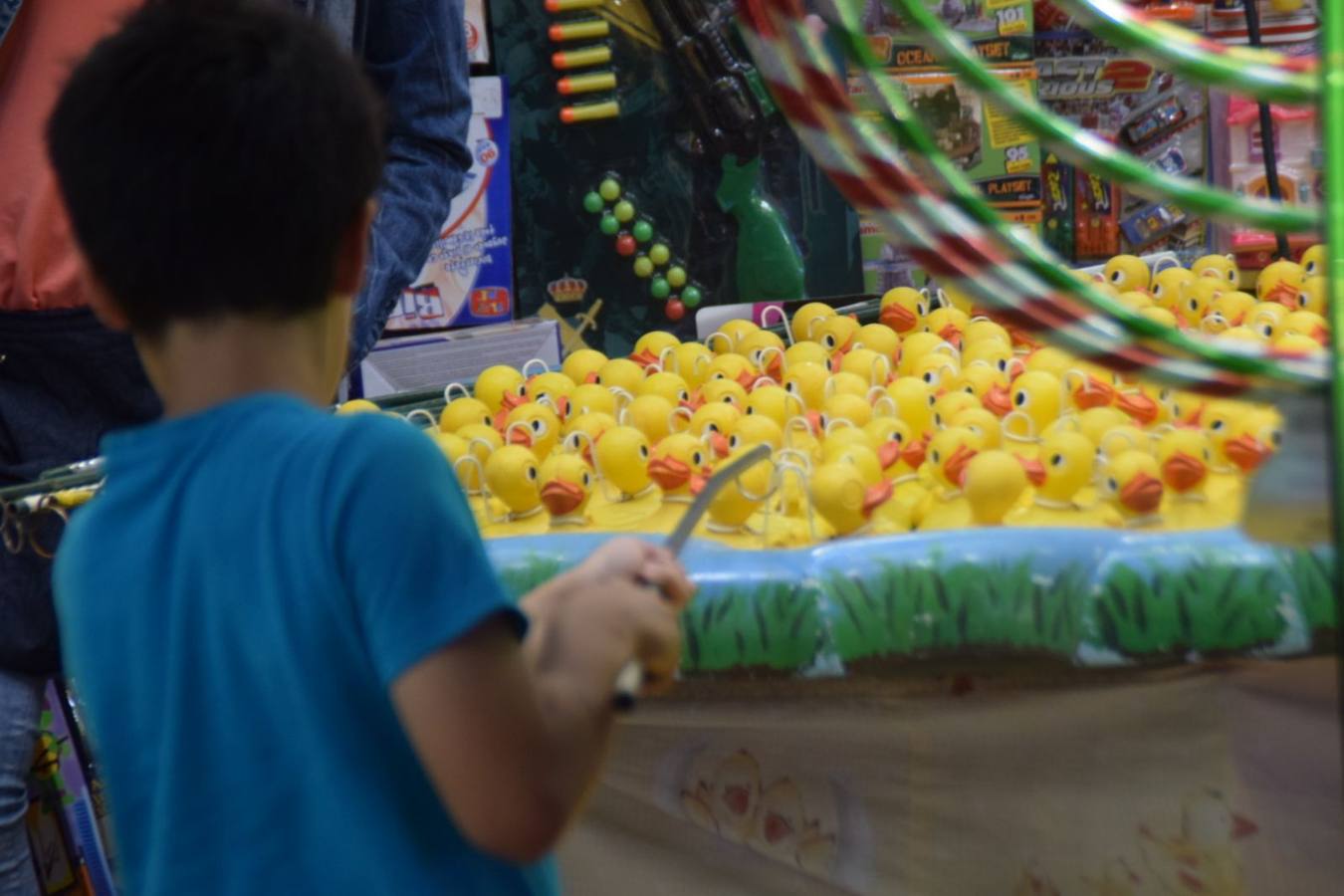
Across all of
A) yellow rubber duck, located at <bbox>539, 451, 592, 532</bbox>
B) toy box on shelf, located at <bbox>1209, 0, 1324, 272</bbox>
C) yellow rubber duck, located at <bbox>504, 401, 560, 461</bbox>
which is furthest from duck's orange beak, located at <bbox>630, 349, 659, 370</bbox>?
toy box on shelf, located at <bbox>1209, 0, 1324, 272</bbox>

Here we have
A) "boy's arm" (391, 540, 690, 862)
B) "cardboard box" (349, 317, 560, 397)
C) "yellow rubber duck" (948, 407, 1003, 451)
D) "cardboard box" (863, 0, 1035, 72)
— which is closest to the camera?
"boy's arm" (391, 540, 690, 862)

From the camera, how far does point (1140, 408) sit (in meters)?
1.67

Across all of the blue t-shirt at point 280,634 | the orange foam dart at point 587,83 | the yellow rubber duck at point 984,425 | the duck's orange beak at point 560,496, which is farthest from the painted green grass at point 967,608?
the orange foam dart at point 587,83

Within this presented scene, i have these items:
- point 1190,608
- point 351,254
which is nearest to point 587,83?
point 1190,608

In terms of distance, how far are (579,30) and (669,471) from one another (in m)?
2.05

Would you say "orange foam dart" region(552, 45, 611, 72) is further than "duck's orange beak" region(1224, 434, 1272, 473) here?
Yes

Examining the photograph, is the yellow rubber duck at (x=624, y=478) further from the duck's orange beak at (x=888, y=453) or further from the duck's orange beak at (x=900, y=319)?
the duck's orange beak at (x=900, y=319)

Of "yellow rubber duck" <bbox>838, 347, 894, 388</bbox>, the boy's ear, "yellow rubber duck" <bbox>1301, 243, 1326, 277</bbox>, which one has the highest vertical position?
the boy's ear

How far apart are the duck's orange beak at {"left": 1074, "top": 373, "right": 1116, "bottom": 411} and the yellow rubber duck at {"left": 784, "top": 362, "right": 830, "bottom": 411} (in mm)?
307

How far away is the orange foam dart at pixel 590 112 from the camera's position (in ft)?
11.3

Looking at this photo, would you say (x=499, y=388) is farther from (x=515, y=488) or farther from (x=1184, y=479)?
(x=1184, y=479)

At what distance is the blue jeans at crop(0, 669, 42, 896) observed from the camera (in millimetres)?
1877

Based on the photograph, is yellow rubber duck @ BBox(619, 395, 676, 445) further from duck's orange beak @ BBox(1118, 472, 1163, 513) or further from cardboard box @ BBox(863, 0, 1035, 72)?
cardboard box @ BBox(863, 0, 1035, 72)

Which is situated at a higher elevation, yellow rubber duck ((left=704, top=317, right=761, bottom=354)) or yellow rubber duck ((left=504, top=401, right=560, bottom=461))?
yellow rubber duck ((left=704, top=317, right=761, bottom=354))
